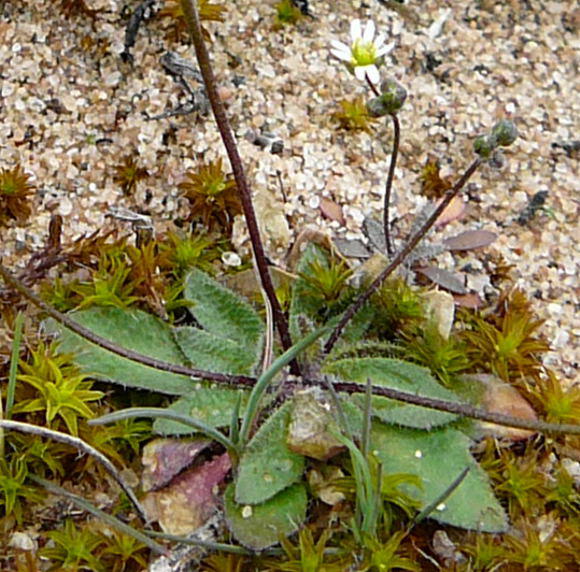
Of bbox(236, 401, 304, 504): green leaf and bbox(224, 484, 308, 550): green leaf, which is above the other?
bbox(236, 401, 304, 504): green leaf

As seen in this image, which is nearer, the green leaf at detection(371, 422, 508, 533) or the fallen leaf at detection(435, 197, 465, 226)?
the green leaf at detection(371, 422, 508, 533)

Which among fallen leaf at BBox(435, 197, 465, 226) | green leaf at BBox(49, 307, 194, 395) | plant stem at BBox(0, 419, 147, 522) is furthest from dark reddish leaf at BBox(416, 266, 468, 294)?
plant stem at BBox(0, 419, 147, 522)

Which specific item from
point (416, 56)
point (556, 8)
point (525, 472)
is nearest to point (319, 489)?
point (525, 472)

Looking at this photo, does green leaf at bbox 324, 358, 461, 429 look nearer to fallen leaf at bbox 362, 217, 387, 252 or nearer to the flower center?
fallen leaf at bbox 362, 217, 387, 252

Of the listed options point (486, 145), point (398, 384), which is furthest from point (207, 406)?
point (486, 145)

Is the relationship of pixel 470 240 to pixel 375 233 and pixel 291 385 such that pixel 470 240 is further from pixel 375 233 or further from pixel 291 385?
pixel 291 385

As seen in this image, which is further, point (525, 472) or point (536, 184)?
point (536, 184)

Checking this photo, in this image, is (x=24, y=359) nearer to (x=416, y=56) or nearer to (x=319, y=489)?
(x=319, y=489)

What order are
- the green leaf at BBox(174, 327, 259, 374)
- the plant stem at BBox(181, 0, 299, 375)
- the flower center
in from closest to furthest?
the plant stem at BBox(181, 0, 299, 375) → the green leaf at BBox(174, 327, 259, 374) → the flower center
